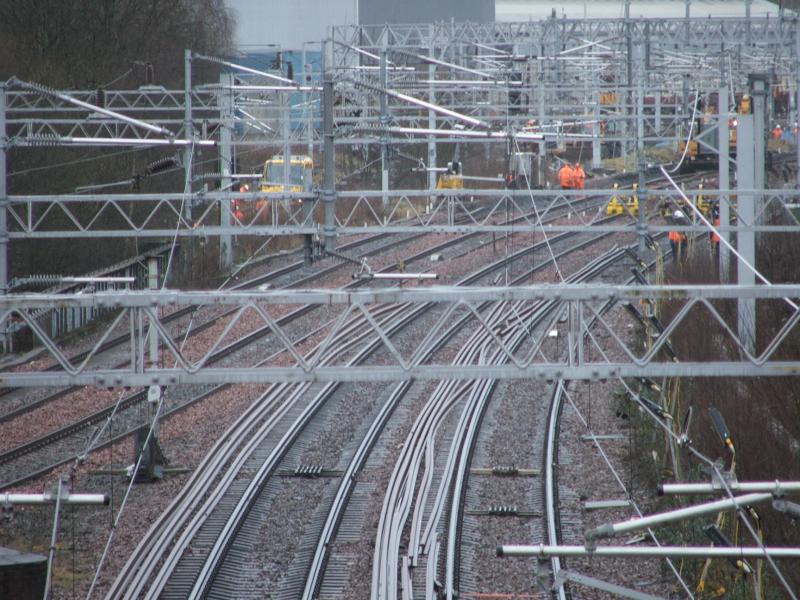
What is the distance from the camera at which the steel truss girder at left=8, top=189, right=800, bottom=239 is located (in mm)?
13812

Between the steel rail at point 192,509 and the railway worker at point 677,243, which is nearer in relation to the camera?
the steel rail at point 192,509

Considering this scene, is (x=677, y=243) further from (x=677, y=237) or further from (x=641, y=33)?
(x=641, y=33)

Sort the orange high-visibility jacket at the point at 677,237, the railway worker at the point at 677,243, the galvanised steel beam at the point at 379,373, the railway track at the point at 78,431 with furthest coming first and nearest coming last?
the orange high-visibility jacket at the point at 677,237 → the railway worker at the point at 677,243 → the railway track at the point at 78,431 → the galvanised steel beam at the point at 379,373

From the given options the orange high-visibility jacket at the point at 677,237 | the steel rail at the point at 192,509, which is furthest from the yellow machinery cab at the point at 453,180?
the steel rail at the point at 192,509

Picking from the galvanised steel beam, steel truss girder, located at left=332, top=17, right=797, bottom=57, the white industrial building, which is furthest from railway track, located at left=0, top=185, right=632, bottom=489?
the white industrial building

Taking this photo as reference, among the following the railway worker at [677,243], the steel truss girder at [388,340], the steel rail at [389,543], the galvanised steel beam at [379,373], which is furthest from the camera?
the railway worker at [677,243]

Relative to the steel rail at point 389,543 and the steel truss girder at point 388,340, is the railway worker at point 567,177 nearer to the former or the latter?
the steel rail at point 389,543

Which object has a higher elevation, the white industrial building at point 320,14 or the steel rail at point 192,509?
the white industrial building at point 320,14

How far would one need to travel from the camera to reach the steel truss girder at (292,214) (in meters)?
13.8

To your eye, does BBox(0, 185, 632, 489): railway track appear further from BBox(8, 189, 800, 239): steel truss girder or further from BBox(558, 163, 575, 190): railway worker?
BBox(558, 163, 575, 190): railway worker

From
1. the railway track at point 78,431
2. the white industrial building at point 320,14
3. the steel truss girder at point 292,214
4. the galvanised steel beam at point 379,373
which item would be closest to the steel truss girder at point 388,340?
the galvanised steel beam at point 379,373

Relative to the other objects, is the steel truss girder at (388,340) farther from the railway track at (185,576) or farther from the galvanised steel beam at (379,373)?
the railway track at (185,576)

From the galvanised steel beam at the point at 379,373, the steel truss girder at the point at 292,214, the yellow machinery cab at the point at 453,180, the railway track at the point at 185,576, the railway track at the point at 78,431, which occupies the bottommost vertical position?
the railway track at the point at 185,576

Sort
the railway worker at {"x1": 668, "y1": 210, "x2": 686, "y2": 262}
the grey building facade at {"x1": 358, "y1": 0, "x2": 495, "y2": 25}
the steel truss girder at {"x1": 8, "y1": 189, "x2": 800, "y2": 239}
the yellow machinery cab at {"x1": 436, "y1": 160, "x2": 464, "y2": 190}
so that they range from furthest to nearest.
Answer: the grey building facade at {"x1": 358, "y1": 0, "x2": 495, "y2": 25} → the yellow machinery cab at {"x1": 436, "y1": 160, "x2": 464, "y2": 190} → the railway worker at {"x1": 668, "y1": 210, "x2": 686, "y2": 262} → the steel truss girder at {"x1": 8, "y1": 189, "x2": 800, "y2": 239}
